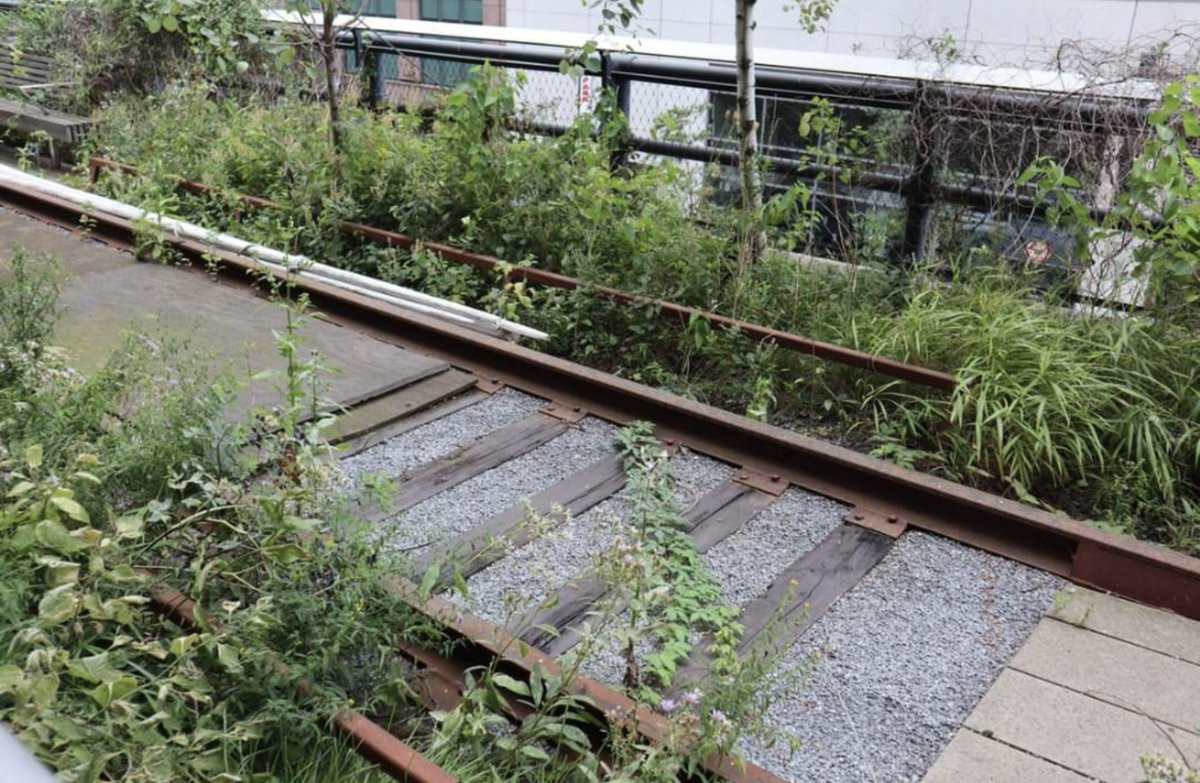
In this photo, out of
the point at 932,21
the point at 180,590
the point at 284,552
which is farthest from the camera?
the point at 932,21

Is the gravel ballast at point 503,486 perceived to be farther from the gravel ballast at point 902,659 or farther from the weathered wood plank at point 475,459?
the gravel ballast at point 902,659

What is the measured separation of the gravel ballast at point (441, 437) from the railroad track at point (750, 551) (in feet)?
0.04

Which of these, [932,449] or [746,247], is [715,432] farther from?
[746,247]

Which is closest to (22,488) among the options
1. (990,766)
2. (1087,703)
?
(990,766)

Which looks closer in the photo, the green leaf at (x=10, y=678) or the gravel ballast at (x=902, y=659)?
the green leaf at (x=10, y=678)


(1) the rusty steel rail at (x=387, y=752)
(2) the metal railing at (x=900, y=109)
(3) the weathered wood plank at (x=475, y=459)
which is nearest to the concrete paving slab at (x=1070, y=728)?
(1) the rusty steel rail at (x=387, y=752)

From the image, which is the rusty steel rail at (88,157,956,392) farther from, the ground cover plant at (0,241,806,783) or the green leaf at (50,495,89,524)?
the green leaf at (50,495,89,524)

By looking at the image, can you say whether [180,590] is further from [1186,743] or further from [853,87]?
[853,87]

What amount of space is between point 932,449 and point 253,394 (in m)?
3.16

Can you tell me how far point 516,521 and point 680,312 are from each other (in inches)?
82.7

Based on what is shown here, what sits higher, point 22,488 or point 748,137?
point 748,137

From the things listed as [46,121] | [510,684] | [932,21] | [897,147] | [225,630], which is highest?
[932,21]

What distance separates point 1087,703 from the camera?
10.2ft

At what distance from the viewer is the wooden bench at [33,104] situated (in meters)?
10.9
